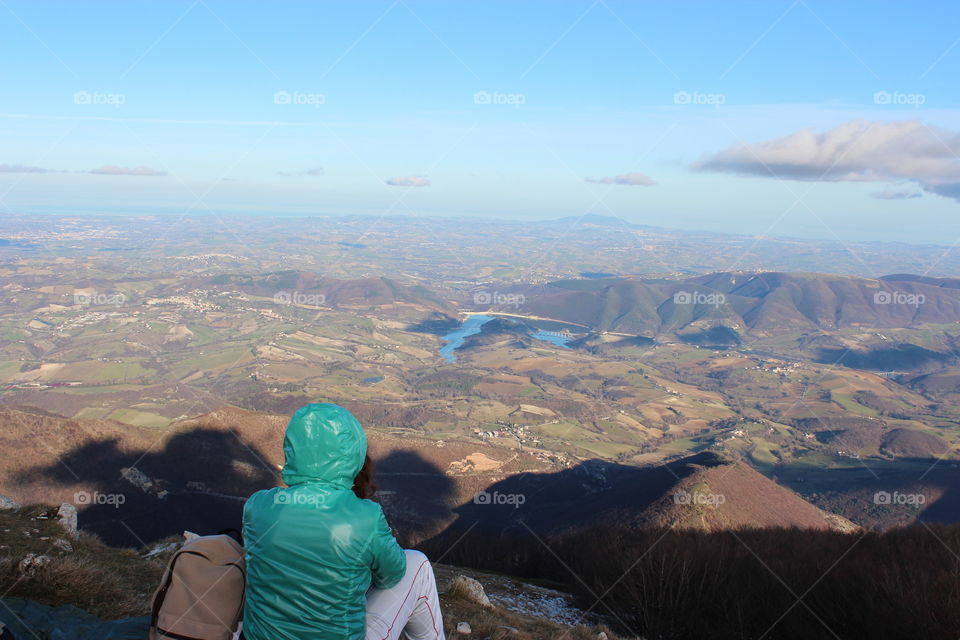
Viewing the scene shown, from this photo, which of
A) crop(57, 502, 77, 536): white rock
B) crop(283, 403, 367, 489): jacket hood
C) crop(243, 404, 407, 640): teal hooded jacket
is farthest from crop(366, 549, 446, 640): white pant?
crop(57, 502, 77, 536): white rock

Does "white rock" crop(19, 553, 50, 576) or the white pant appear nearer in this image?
the white pant

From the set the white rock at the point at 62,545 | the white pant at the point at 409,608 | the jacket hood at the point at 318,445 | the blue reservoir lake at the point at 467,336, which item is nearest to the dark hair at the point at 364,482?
the jacket hood at the point at 318,445

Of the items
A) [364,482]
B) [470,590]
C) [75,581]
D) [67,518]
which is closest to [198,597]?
[364,482]

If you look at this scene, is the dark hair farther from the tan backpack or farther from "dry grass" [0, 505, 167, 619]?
"dry grass" [0, 505, 167, 619]

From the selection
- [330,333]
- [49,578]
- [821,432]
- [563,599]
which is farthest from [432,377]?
[49,578]

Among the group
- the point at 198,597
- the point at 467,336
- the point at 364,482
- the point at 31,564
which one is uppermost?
the point at 364,482

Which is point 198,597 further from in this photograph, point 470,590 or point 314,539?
point 470,590

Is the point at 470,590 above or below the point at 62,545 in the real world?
below

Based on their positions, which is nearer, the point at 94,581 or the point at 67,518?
the point at 94,581
